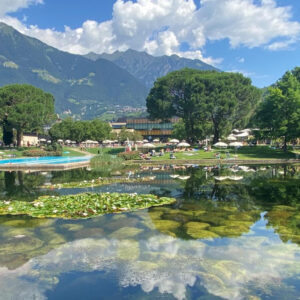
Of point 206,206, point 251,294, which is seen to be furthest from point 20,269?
point 206,206

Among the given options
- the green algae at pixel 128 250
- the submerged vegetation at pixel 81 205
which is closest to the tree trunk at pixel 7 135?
the submerged vegetation at pixel 81 205

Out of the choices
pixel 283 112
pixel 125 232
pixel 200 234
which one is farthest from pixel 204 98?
pixel 125 232

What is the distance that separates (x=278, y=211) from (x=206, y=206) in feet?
12.4

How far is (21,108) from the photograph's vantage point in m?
61.6

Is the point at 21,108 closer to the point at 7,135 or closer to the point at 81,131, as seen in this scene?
the point at 7,135

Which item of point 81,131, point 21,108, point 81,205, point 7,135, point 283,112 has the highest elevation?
point 21,108

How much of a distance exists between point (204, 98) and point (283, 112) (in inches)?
572

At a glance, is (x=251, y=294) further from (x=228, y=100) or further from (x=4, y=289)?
(x=228, y=100)

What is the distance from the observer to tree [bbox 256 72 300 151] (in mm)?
49781

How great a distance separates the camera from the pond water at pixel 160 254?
8.47 m

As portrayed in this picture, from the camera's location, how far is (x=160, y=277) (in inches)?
356

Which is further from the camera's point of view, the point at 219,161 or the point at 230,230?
the point at 219,161

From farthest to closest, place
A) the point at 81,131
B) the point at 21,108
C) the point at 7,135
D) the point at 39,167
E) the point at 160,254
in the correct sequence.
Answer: the point at 81,131, the point at 7,135, the point at 21,108, the point at 39,167, the point at 160,254

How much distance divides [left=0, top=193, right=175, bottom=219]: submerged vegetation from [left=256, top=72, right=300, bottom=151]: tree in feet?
124
